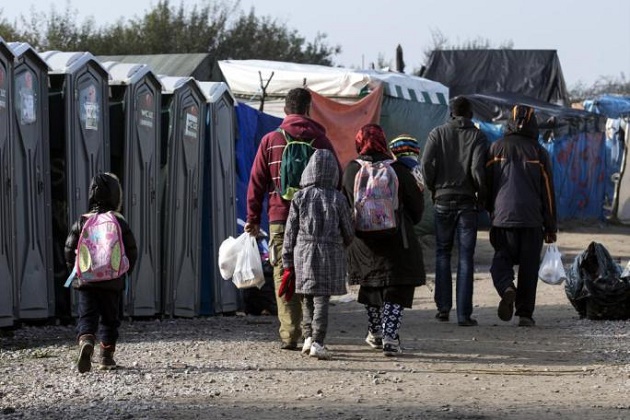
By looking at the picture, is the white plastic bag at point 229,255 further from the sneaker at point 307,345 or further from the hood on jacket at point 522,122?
the hood on jacket at point 522,122

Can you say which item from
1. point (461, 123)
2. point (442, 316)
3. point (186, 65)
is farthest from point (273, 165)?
point (186, 65)

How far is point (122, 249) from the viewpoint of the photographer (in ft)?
28.0

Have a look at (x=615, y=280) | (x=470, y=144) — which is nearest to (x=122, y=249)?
(x=470, y=144)

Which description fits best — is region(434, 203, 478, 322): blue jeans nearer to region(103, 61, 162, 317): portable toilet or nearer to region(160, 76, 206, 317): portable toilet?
region(160, 76, 206, 317): portable toilet

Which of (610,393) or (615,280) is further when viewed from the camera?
(615,280)

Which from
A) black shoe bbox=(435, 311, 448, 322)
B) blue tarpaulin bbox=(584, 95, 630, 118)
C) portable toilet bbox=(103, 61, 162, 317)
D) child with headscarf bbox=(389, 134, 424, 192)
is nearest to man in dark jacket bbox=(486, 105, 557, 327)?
black shoe bbox=(435, 311, 448, 322)

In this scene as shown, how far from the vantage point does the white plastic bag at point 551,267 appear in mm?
12047

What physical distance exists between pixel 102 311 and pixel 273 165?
5.81ft

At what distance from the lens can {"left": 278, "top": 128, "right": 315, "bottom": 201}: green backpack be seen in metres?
9.49

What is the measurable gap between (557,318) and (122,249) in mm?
5366

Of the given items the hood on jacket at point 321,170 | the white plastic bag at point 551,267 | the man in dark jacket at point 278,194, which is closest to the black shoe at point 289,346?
the man in dark jacket at point 278,194

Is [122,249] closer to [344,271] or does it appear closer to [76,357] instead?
[76,357]

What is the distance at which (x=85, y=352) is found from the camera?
27.0ft

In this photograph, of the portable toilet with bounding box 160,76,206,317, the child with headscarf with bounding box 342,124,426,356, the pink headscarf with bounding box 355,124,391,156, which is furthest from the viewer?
the portable toilet with bounding box 160,76,206,317
